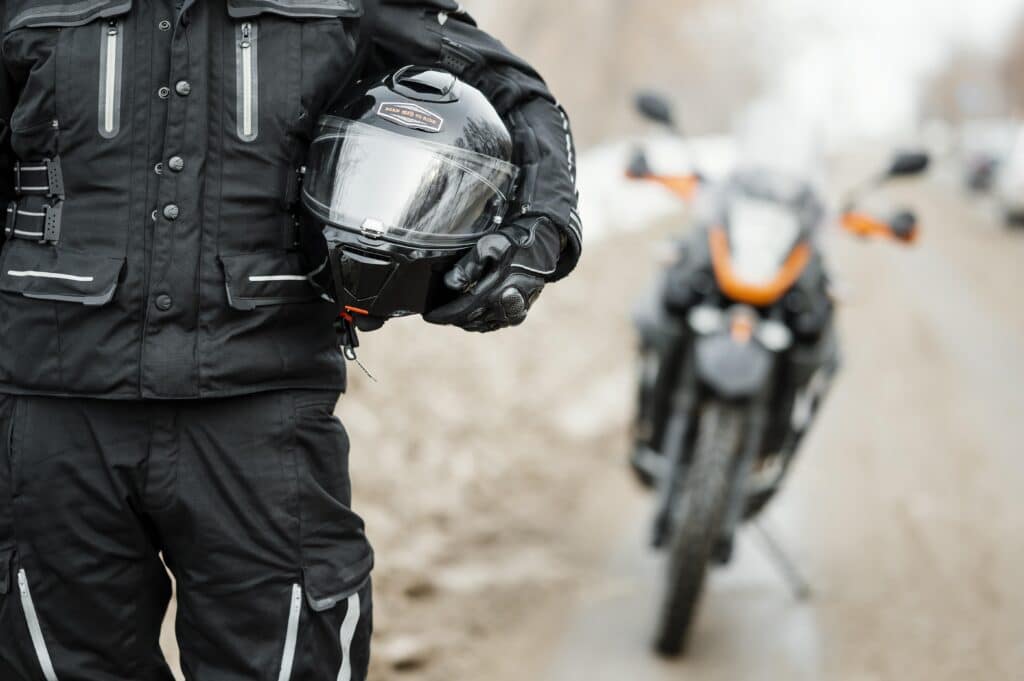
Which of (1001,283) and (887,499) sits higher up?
(887,499)

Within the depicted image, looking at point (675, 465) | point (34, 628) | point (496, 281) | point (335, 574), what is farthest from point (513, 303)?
point (675, 465)

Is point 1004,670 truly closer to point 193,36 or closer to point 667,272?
point 667,272

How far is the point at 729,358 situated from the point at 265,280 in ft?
6.68

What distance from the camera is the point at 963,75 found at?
6181cm

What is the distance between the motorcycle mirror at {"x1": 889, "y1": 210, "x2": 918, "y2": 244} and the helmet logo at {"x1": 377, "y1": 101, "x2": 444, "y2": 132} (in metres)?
2.77

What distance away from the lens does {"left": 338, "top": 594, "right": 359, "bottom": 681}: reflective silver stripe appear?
205 cm

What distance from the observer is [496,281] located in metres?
2.01

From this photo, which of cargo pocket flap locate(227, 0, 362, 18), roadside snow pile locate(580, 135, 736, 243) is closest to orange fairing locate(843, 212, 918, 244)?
cargo pocket flap locate(227, 0, 362, 18)

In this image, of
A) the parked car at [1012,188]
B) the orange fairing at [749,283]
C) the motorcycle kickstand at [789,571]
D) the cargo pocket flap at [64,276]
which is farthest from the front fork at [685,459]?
the parked car at [1012,188]

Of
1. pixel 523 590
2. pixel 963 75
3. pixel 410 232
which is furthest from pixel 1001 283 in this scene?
pixel 963 75

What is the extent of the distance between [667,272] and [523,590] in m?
1.26

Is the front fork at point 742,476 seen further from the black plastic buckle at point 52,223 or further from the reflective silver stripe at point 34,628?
the black plastic buckle at point 52,223

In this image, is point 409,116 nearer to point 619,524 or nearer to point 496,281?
point 496,281

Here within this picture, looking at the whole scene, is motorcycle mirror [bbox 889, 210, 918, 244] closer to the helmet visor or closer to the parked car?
the helmet visor
